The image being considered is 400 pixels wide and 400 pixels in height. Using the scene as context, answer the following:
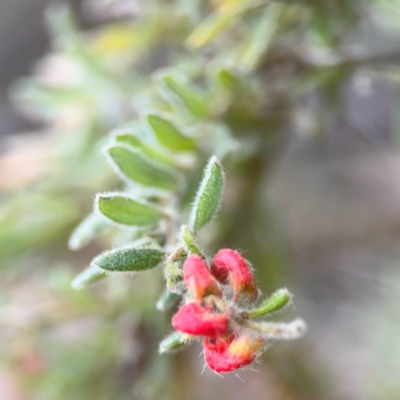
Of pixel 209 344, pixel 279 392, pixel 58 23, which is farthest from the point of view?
pixel 279 392

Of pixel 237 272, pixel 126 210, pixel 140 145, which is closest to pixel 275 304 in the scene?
pixel 237 272

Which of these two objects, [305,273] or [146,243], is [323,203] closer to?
[305,273]

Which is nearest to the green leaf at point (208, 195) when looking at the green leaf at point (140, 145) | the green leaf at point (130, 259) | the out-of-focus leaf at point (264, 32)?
the green leaf at point (130, 259)

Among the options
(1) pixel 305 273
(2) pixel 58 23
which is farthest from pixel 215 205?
(1) pixel 305 273

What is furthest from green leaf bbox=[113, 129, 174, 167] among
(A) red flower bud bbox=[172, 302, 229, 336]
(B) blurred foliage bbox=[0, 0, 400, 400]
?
(A) red flower bud bbox=[172, 302, 229, 336]

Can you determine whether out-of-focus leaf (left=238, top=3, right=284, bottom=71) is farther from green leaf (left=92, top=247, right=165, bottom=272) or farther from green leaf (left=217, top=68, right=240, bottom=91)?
green leaf (left=92, top=247, right=165, bottom=272)

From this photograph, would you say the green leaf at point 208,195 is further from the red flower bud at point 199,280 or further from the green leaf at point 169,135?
the green leaf at point 169,135
